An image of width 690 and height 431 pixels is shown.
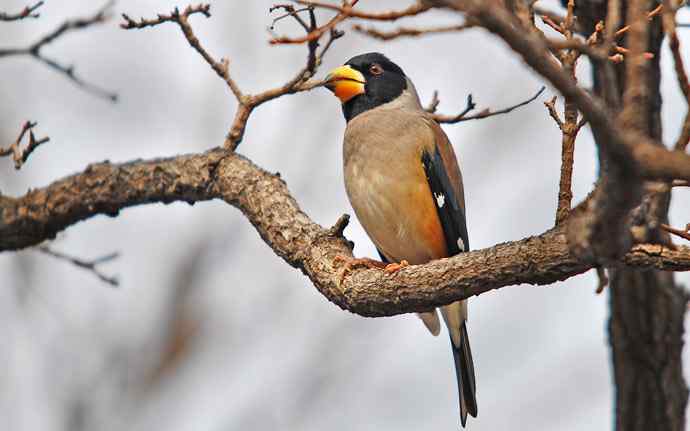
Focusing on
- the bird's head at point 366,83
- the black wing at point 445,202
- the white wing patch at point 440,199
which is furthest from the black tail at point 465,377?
the bird's head at point 366,83

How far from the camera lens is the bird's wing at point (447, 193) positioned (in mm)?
5500

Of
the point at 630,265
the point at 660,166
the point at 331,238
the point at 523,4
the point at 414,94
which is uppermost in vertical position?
the point at 414,94

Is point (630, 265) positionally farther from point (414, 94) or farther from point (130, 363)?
point (130, 363)

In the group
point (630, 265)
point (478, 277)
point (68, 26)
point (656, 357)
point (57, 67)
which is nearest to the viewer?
point (630, 265)

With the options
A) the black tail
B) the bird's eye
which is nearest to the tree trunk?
the black tail

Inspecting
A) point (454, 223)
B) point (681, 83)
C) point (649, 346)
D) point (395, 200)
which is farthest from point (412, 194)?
point (681, 83)

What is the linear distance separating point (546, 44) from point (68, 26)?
225 centimetres

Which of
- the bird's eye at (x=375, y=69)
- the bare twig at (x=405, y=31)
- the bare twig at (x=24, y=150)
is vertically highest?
the bird's eye at (x=375, y=69)

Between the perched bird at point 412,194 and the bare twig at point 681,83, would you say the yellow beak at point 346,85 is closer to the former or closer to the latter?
the perched bird at point 412,194

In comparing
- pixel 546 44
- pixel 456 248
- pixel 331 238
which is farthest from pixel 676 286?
pixel 546 44

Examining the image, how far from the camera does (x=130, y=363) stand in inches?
248

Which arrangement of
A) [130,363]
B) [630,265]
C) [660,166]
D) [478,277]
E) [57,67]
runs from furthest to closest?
[130,363] < [57,67] < [478,277] < [630,265] < [660,166]

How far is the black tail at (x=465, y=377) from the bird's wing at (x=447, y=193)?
613 millimetres

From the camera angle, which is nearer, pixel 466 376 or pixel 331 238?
pixel 331 238
